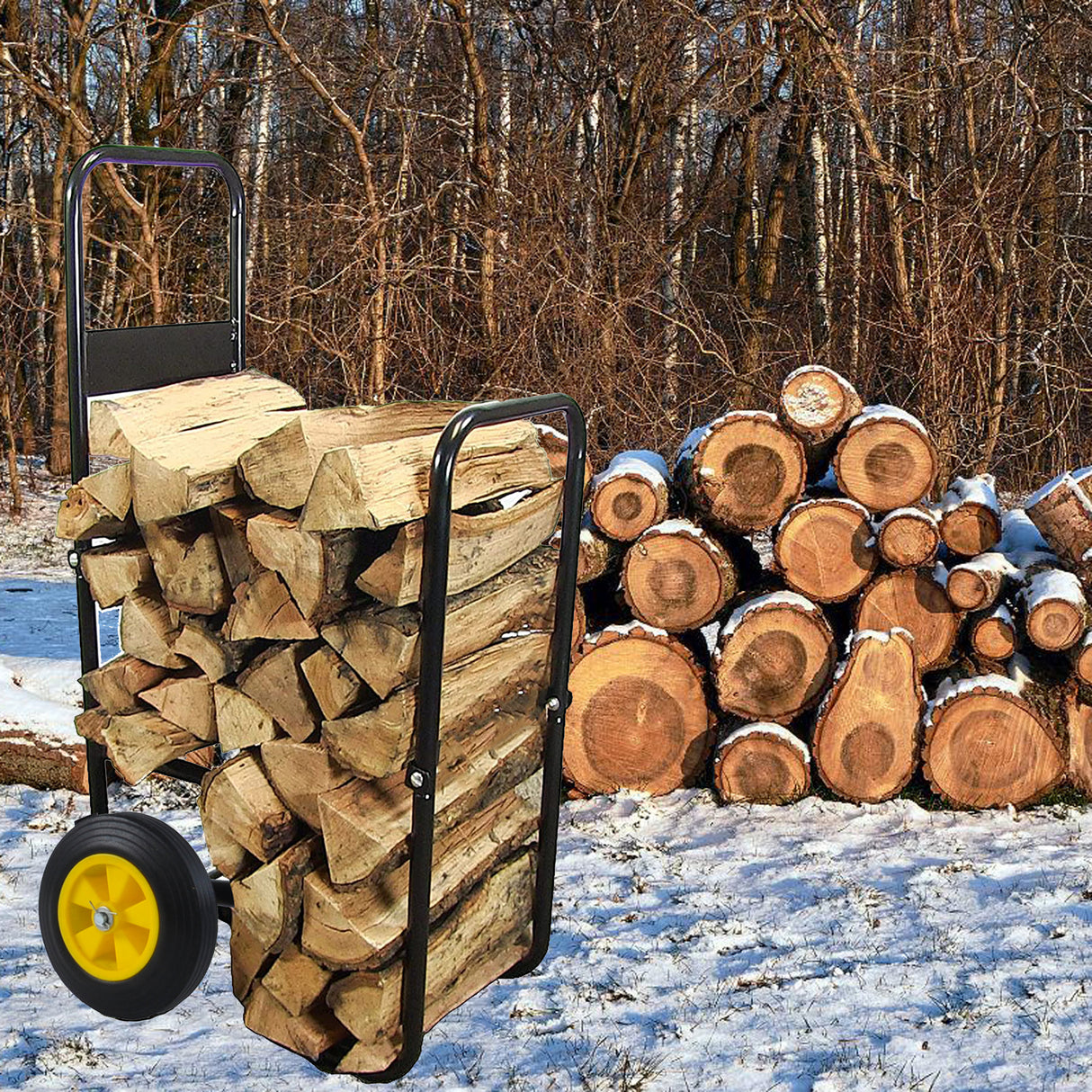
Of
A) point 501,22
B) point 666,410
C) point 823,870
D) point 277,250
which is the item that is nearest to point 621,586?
point 823,870

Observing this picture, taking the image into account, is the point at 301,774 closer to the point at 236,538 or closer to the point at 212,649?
the point at 212,649

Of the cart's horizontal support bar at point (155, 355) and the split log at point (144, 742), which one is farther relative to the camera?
the cart's horizontal support bar at point (155, 355)

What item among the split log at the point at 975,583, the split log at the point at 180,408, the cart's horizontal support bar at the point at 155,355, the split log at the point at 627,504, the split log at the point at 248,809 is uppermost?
the cart's horizontal support bar at the point at 155,355

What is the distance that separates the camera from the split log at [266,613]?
2830mm

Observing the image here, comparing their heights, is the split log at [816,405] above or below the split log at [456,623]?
above

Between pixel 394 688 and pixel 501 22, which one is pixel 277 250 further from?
pixel 394 688

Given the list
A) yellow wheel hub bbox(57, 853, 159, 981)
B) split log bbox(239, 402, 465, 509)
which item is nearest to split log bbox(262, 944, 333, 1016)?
yellow wheel hub bbox(57, 853, 159, 981)

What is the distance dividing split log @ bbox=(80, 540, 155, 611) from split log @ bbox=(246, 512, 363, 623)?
0.45m

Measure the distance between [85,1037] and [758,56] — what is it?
7522 millimetres

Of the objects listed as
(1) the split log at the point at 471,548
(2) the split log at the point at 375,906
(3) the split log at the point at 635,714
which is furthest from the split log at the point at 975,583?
(2) the split log at the point at 375,906

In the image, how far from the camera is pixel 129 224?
12109 mm

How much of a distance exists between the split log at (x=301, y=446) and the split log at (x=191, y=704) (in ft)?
1.79

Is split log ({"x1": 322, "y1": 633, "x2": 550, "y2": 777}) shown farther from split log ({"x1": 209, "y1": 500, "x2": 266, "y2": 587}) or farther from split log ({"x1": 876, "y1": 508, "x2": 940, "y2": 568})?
split log ({"x1": 876, "y1": 508, "x2": 940, "y2": 568})

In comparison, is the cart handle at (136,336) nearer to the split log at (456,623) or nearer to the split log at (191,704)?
the split log at (191,704)
